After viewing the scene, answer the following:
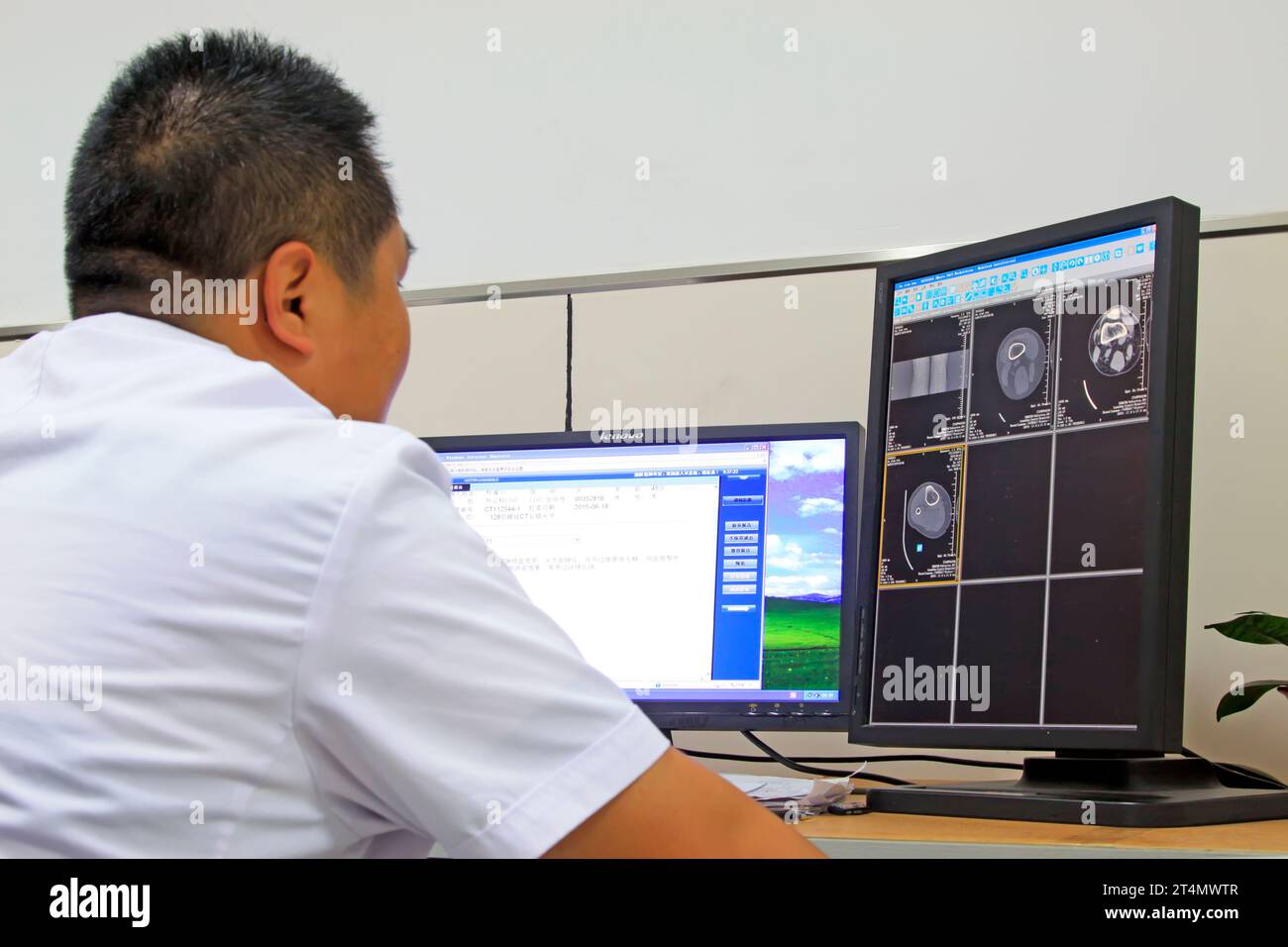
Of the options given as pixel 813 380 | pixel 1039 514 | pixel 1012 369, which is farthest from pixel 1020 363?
pixel 813 380

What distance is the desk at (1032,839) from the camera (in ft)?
2.96

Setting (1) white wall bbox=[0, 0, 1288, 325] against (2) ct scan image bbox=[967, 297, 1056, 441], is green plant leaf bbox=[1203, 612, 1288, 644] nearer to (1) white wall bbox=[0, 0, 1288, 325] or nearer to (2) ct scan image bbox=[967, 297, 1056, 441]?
(2) ct scan image bbox=[967, 297, 1056, 441]

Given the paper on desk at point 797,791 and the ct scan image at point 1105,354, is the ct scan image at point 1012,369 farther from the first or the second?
the paper on desk at point 797,791

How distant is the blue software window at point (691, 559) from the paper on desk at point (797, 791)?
0.10 m

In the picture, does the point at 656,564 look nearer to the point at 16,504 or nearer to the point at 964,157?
the point at 964,157

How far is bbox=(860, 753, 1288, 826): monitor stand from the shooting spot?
1048mm

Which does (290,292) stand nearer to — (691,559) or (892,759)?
(691,559)

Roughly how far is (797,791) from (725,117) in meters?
0.95

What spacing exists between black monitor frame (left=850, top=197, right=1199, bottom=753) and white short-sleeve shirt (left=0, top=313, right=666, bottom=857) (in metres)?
0.63

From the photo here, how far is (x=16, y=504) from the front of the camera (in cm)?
66

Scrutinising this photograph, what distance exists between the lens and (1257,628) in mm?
1279

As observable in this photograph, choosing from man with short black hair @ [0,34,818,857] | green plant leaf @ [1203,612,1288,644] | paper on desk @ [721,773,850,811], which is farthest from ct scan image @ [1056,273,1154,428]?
man with short black hair @ [0,34,818,857]
